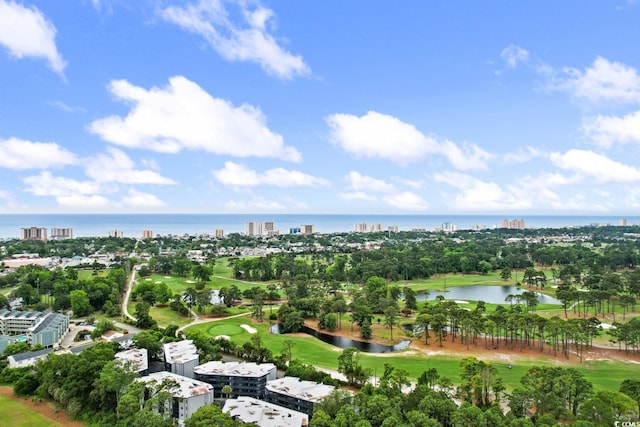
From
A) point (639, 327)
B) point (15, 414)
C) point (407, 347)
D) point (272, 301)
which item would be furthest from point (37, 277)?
point (639, 327)

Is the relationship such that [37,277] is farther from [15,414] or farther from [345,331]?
[345,331]

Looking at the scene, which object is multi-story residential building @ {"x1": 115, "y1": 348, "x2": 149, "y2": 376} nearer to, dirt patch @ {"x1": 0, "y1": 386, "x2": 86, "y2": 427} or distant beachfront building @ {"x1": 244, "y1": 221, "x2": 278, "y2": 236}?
dirt patch @ {"x1": 0, "y1": 386, "x2": 86, "y2": 427}

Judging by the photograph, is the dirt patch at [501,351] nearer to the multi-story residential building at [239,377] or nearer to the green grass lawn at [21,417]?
the multi-story residential building at [239,377]

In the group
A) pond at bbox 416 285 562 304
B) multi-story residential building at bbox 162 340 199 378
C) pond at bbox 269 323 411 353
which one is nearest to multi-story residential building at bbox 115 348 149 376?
multi-story residential building at bbox 162 340 199 378

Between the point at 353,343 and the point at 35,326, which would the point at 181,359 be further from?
the point at 35,326

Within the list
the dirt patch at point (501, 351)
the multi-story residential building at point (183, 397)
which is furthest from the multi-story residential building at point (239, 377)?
the dirt patch at point (501, 351)
